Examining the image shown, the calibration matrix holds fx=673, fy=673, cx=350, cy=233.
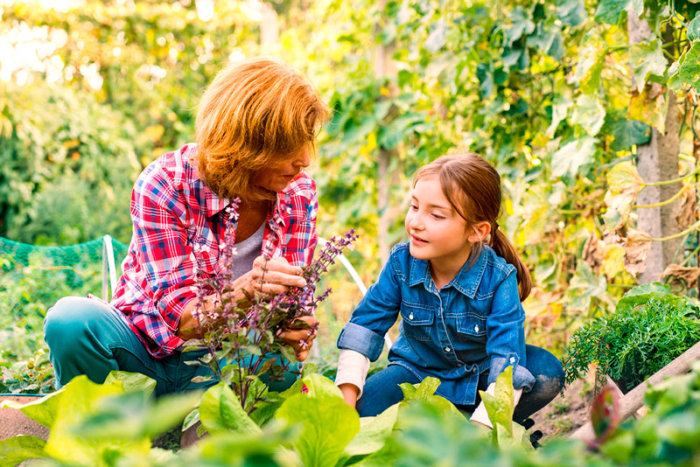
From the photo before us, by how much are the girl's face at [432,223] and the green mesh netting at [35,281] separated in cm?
136

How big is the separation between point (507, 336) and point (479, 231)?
0.88 ft

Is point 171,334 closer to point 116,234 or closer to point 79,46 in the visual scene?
point 116,234

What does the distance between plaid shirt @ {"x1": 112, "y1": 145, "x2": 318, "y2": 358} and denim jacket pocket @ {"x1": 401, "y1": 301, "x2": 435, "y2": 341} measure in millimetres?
402

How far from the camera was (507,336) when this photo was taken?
5.08ft

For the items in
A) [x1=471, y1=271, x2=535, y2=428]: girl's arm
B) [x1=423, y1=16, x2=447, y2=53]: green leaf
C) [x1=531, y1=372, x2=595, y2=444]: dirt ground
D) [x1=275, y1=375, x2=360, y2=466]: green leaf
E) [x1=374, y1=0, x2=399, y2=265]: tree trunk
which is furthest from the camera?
[x1=374, y1=0, x2=399, y2=265]: tree trunk

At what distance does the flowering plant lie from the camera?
47.9 inches

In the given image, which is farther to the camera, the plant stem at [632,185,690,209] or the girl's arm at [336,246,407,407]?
the plant stem at [632,185,690,209]

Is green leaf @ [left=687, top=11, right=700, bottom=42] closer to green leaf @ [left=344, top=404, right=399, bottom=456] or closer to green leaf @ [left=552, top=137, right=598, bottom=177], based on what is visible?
green leaf @ [left=552, top=137, right=598, bottom=177]

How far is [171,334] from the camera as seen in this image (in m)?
1.69

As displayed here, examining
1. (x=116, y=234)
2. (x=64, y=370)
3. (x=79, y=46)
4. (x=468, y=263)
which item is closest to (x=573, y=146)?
(x=468, y=263)

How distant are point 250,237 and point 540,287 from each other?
115 centimetres

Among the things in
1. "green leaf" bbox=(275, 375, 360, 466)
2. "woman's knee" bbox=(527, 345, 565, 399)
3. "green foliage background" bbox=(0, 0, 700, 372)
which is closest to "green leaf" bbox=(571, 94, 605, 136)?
"green foliage background" bbox=(0, 0, 700, 372)

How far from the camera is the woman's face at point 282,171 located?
169cm

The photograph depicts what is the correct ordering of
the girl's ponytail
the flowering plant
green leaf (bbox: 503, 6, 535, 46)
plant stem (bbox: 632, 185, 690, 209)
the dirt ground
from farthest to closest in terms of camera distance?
green leaf (bbox: 503, 6, 535, 46) < the dirt ground < plant stem (bbox: 632, 185, 690, 209) < the girl's ponytail < the flowering plant
